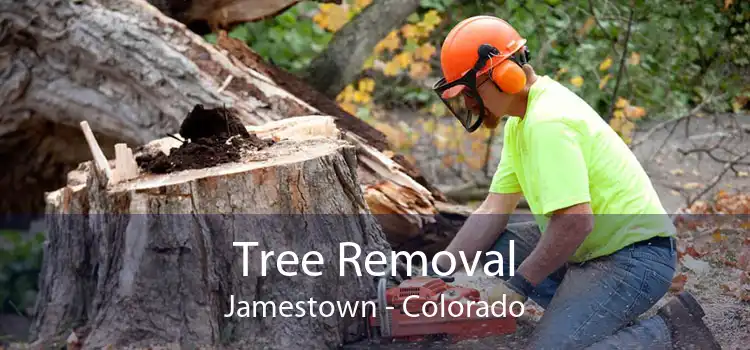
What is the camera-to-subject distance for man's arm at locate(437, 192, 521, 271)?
373 centimetres

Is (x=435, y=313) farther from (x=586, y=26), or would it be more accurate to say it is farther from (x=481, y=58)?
(x=586, y=26)

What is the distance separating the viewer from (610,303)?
329 cm

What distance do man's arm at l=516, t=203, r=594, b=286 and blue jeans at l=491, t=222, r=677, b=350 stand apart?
0.17 metres

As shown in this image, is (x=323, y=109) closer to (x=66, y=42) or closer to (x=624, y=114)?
(x=66, y=42)

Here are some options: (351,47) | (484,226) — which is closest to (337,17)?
(351,47)

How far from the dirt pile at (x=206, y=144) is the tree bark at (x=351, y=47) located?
2.25 meters

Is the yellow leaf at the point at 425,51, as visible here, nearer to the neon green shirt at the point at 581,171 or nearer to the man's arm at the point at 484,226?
the man's arm at the point at 484,226

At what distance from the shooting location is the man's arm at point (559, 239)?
A: 3070mm

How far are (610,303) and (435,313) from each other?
2.15 feet

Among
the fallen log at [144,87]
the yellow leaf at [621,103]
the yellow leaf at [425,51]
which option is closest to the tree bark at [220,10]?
the fallen log at [144,87]

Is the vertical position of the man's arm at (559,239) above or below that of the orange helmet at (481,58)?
below

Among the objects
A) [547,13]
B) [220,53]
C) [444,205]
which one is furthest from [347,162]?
[547,13]

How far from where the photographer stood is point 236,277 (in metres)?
3.61

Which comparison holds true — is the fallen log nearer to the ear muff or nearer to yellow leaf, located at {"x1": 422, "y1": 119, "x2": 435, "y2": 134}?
the ear muff
